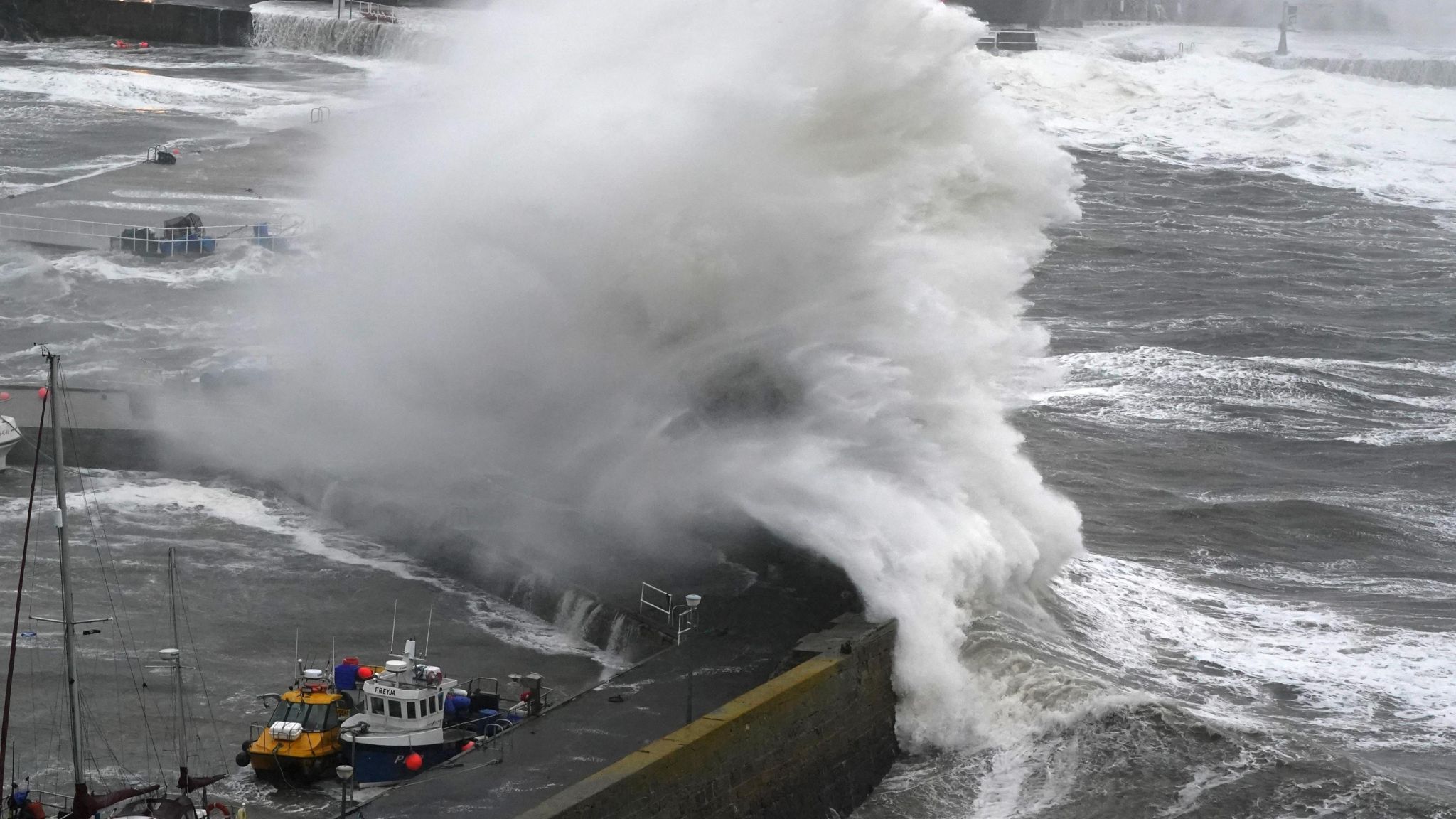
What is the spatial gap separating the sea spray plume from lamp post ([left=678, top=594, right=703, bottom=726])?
1.80m

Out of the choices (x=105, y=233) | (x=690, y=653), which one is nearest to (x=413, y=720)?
(x=690, y=653)

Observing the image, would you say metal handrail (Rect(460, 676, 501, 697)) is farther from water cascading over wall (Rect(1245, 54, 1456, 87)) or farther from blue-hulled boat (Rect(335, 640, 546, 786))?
water cascading over wall (Rect(1245, 54, 1456, 87))

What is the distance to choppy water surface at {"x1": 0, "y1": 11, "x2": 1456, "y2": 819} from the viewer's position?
53.8 ft

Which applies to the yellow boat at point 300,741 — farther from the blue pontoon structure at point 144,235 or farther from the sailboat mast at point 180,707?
the blue pontoon structure at point 144,235

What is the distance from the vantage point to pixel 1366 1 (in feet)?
276

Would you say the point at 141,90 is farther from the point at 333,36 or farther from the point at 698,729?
the point at 698,729

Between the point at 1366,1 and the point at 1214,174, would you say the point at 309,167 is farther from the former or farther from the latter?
the point at 1366,1

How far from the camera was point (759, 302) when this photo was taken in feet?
71.5

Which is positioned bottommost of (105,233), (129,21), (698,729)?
(698,729)

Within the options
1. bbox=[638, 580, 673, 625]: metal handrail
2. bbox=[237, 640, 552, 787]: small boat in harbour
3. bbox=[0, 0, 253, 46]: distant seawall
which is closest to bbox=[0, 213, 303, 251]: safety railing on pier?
bbox=[638, 580, 673, 625]: metal handrail

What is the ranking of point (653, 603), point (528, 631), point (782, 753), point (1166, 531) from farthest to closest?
point (1166, 531), point (528, 631), point (653, 603), point (782, 753)

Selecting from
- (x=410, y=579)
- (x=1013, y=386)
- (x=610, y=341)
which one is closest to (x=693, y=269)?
(x=610, y=341)

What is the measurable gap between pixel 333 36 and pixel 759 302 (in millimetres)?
50011

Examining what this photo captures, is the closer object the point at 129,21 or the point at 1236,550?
the point at 1236,550
